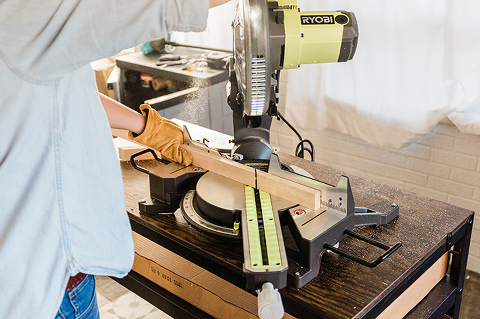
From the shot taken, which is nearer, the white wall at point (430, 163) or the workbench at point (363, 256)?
the workbench at point (363, 256)

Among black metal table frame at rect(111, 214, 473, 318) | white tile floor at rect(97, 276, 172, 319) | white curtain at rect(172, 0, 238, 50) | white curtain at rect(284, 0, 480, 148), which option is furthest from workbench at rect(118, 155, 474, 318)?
white curtain at rect(172, 0, 238, 50)

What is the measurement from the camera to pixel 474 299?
2.16 meters

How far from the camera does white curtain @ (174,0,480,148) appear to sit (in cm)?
206

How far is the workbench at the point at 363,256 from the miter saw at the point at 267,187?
0.03 meters

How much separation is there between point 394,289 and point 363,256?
3.9 inches

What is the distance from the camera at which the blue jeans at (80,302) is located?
1.01 metres

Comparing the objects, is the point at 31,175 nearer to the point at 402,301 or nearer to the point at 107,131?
the point at 107,131

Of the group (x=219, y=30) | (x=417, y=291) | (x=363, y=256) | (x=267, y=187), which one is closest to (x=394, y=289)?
(x=363, y=256)

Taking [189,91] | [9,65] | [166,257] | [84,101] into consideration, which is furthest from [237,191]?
[189,91]

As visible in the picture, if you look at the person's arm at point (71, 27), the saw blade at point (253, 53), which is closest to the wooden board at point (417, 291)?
the saw blade at point (253, 53)

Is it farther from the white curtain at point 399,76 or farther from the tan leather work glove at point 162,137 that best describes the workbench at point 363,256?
the white curtain at point 399,76

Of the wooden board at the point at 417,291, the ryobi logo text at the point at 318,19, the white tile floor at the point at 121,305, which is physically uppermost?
the ryobi logo text at the point at 318,19

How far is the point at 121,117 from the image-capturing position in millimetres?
1330

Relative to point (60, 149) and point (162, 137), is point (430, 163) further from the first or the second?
point (60, 149)
